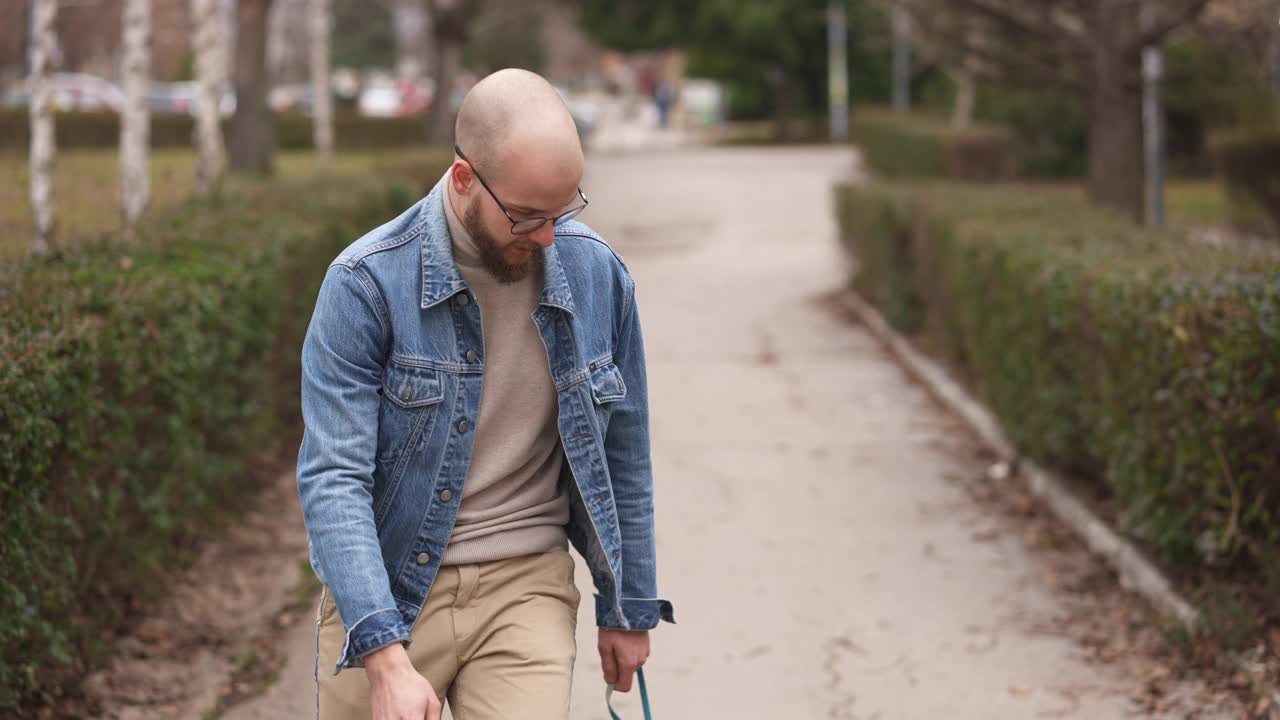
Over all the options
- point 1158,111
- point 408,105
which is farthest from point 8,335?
point 408,105

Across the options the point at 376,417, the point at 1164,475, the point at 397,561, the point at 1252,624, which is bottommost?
the point at 1252,624

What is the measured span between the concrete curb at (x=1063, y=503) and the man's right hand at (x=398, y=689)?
3626 mm

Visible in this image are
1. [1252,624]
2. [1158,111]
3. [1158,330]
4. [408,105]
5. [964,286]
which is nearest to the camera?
[1252,624]

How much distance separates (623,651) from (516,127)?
1.09 m

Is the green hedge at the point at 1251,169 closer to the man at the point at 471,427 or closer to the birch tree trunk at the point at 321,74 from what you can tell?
the birch tree trunk at the point at 321,74

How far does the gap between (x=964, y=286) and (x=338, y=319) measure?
7596 mm

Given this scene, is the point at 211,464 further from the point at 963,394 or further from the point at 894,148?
the point at 894,148

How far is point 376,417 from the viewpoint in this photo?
2.74m

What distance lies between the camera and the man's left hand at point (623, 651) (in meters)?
3.12

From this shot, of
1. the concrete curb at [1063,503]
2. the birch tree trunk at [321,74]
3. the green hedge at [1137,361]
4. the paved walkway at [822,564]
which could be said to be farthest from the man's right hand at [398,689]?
the birch tree trunk at [321,74]

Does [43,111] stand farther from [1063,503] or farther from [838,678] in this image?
[838,678]

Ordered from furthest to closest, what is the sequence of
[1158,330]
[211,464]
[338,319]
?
[211,464] → [1158,330] → [338,319]

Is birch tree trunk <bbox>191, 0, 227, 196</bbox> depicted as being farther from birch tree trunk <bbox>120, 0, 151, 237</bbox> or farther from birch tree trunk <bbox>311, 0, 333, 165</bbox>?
birch tree trunk <bbox>311, 0, 333, 165</bbox>

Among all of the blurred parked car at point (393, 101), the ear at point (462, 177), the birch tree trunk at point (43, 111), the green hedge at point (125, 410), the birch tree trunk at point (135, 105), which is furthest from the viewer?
the blurred parked car at point (393, 101)
